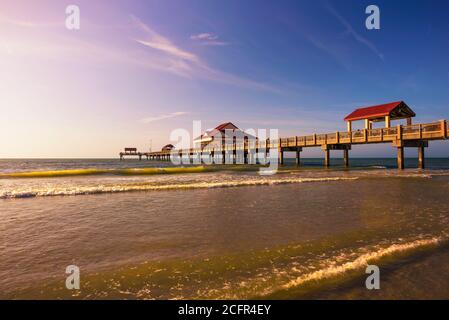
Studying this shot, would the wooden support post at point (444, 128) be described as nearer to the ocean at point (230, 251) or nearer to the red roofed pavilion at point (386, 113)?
the red roofed pavilion at point (386, 113)

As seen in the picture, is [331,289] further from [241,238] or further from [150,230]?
[150,230]

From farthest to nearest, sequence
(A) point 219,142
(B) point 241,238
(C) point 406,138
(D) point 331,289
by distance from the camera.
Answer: (A) point 219,142, (C) point 406,138, (B) point 241,238, (D) point 331,289

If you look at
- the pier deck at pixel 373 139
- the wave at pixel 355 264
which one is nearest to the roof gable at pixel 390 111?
the pier deck at pixel 373 139

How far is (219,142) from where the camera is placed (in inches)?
2212

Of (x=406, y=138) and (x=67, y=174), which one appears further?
(x=67, y=174)

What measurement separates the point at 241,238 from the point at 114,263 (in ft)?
7.77

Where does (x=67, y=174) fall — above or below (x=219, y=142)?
below

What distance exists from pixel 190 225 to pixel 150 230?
937mm

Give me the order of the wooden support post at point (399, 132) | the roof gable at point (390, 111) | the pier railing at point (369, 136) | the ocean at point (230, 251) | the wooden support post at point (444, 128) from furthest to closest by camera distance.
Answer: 1. the roof gable at point (390, 111)
2. the wooden support post at point (399, 132)
3. the pier railing at point (369, 136)
4. the wooden support post at point (444, 128)
5. the ocean at point (230, 251)

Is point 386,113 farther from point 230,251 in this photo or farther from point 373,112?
point 230,251

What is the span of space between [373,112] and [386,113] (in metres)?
2.12

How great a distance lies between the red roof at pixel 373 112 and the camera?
29375 millimetres

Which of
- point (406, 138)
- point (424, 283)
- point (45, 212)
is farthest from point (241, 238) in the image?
point (406, 138)
